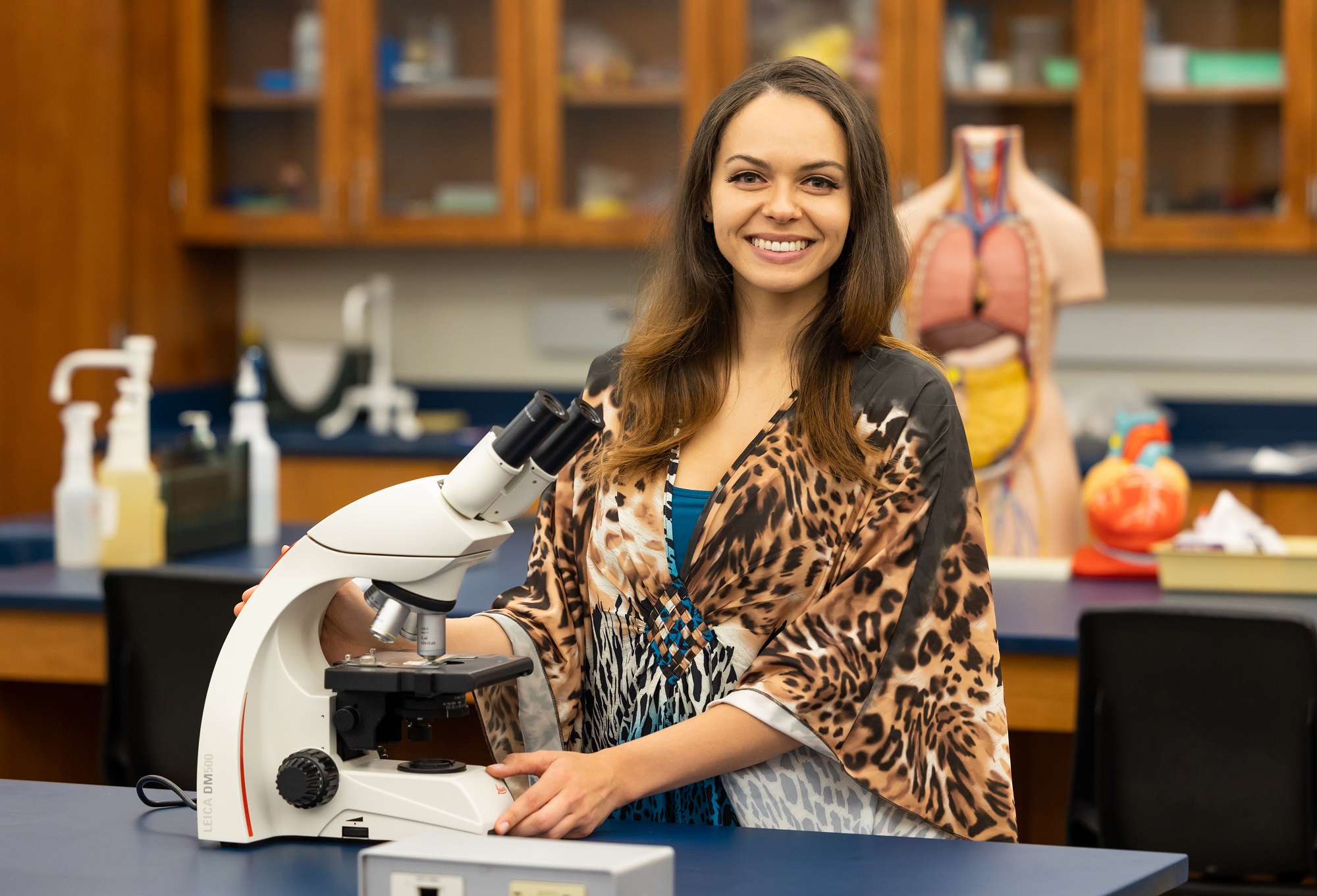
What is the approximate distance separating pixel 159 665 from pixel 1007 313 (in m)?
1.42

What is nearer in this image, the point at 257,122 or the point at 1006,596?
the point at 1006,596

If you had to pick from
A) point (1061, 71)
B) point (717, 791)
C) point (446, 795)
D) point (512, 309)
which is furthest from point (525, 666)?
point (512, 309)

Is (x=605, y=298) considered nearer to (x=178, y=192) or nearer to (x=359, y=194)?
(x=359, y=194)

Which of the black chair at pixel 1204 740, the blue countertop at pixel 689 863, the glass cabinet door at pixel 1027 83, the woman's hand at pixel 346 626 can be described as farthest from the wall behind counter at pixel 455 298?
the blue countertop at pixel 689 863

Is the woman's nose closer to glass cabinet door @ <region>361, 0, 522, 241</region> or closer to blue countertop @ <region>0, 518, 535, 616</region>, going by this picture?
blue countertop @ <region>0, 518, 535, 616</region>

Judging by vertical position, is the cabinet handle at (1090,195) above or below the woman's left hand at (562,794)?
above

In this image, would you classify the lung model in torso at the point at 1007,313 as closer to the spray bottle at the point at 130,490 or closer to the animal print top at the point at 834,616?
the animal print top at the point at 834,616

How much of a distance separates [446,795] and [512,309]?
3534 mm

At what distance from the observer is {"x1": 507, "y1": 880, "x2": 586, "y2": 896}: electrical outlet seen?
1.03m

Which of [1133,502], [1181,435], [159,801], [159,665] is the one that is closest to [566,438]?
[159,801]

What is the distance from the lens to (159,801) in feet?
4.69

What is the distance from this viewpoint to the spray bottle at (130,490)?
2.61 m

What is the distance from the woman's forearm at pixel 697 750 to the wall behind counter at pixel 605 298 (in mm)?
3054

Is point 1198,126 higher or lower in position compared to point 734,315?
higher
